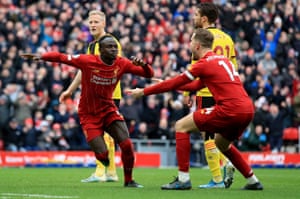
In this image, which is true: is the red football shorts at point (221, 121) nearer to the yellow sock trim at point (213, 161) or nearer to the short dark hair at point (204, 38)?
the short dark hair at point (204, 38)

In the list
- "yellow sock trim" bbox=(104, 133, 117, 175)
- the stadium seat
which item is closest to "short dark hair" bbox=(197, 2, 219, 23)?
"yellow sock trim" bbox=(104, 133, 117, 175)

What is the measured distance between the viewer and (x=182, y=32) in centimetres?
3094

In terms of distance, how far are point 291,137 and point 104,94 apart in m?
13.7

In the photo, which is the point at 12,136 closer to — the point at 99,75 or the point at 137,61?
the point at 99,75

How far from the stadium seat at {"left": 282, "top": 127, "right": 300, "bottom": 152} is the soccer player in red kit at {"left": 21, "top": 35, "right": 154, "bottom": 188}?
13313 millimetres

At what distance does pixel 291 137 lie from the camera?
27219 mm

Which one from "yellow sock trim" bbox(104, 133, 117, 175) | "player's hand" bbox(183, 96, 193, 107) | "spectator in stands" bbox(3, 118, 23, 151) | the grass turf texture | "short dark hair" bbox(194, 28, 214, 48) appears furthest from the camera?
"spectator in stands" bbox(3, 118, 23, 151)

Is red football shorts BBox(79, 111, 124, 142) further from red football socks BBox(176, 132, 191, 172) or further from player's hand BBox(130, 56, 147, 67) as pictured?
red football socks BBox(176, 132, 191, 172)

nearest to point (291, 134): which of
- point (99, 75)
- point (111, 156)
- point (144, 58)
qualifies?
point (144, 58)

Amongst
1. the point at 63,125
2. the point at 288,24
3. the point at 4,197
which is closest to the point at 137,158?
the point at 63,125

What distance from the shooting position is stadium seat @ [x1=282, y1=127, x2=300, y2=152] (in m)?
27.2

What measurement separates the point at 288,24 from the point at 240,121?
1920cm

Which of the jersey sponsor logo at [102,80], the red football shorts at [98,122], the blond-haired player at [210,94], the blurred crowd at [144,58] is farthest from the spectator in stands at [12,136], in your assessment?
the jersey sponsor logo at [102,80]

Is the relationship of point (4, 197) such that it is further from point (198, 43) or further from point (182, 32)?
point (182, 32)
